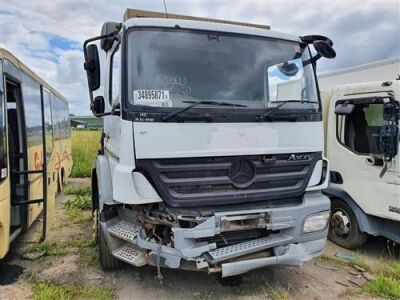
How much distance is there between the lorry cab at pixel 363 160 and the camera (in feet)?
16.3

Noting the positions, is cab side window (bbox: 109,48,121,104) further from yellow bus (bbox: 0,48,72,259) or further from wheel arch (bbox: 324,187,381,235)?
wheel arch (bbox: 324,187,381,235)

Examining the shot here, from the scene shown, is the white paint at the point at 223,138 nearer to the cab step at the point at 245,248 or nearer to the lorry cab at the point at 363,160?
the cab step at the point at 245,248

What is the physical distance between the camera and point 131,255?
12.1 feet

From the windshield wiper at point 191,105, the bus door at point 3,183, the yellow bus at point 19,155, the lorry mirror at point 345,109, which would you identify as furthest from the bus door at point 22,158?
the lorry mirror at point 345,109

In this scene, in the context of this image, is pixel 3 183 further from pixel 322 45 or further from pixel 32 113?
pixel 322 45

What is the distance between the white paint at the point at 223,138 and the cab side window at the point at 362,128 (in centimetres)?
174

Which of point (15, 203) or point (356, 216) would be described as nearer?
point (15, 203)

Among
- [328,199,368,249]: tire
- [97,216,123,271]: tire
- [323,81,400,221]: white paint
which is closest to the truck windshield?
[323,81,400,221]: white paint

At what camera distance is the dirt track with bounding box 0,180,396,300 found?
404 centimetres

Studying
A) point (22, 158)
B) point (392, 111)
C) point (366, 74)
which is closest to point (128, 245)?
point (22, 158)

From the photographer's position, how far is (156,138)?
345cm

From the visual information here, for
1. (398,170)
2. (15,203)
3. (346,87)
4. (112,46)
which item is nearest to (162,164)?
(112,46)

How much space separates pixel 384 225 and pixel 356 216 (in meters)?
0.37

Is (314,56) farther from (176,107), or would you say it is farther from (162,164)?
(162,164)
